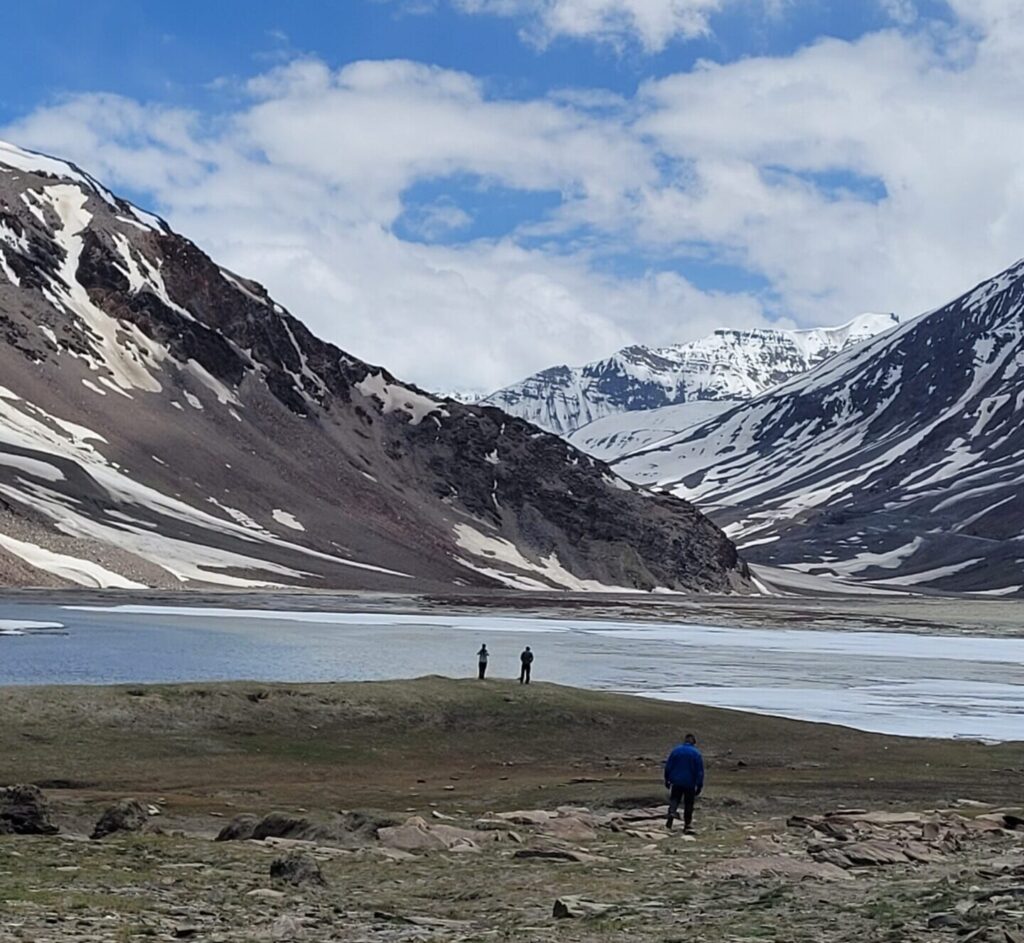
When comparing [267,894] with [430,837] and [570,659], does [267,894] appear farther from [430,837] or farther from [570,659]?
[570,659]

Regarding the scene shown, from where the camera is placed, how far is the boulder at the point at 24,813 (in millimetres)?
24156

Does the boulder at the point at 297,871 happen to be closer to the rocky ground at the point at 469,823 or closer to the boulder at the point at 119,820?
the rocky ground at the point at 469,823

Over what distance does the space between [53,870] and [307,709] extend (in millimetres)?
26172

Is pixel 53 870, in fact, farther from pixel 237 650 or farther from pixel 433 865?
pixel 237 650

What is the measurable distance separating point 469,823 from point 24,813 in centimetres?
786

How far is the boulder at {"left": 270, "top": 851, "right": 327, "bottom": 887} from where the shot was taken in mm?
19672

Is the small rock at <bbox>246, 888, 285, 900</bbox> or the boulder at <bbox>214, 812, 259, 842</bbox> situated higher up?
Answer: the small rock at <bbox>246, 888, 285, 900</bbox>

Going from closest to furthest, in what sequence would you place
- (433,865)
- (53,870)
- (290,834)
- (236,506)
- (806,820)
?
(53,870), (433,865), (290,834), (806,820), (236,506)

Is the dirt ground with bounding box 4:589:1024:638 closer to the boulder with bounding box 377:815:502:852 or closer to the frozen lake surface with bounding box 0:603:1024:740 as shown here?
the frozen lake surface with bounding box 0:603:1024:740

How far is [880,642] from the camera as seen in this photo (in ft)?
387

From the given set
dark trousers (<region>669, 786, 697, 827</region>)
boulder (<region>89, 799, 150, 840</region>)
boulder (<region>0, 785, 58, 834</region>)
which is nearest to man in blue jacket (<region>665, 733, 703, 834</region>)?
dark trousers (<region>669, 786, 697, 827</region>)

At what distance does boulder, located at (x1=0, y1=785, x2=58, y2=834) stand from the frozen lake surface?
30903 millimetres

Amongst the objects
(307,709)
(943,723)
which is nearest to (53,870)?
(307,709)

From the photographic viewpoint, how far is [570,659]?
83188 mm
